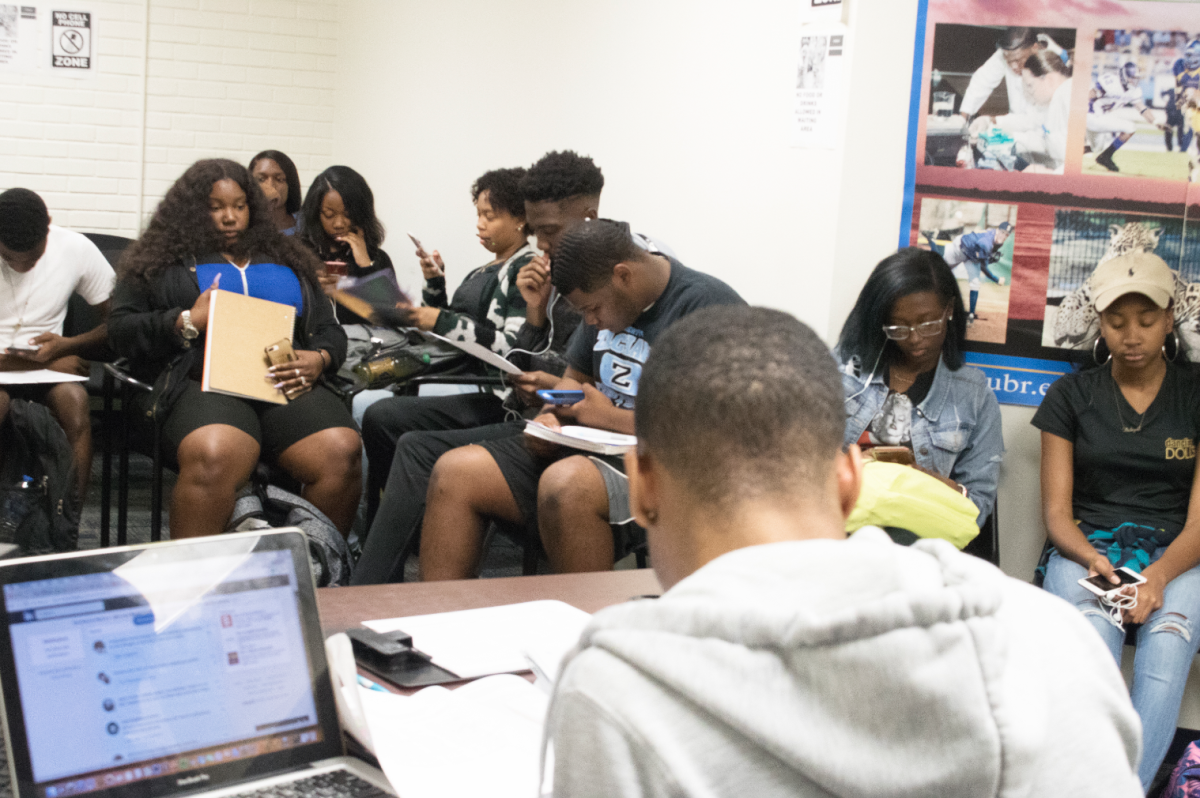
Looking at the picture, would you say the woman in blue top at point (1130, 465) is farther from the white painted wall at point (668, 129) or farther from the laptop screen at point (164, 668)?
the laptop screen at point (164, 668)

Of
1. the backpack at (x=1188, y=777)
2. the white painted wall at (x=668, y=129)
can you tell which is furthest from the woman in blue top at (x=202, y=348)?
the backpack at (x=1188, y=777)

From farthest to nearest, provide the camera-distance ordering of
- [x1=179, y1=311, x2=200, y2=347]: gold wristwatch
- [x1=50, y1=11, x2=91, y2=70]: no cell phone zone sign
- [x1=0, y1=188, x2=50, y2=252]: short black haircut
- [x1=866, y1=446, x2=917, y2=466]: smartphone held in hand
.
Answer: [x1=50, y1=11, x2=91, y2=70]: no cell phone zone sign
[x1=0, y1=188, x2=50, y2=252]: short black haircut
[x1=179, y1=311, x2=200, y2=347]: gold wristwatch
[x1=866, y1=446, x2=917, y2=466]: smartphone held in hand

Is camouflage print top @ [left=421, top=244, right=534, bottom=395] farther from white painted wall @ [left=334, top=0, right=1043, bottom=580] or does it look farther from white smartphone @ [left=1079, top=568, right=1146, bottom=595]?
white smartphone @ [left=1079, top=568, right=1146, bottom=595]

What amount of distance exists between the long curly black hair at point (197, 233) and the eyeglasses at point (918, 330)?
1.68 meters

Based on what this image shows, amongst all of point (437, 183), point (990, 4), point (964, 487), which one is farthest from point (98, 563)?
point (437, 183)

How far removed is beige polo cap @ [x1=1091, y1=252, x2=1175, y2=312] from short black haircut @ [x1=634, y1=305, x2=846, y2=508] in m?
2.09

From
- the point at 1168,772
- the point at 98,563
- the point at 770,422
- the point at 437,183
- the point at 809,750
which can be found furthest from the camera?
the point at 437,183

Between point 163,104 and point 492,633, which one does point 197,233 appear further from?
point 163,104

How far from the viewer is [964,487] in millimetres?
2631

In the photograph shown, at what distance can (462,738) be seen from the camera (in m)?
1.08

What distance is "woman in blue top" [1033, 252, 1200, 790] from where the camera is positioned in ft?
8.01

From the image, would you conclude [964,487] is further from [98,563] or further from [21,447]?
[21,447]

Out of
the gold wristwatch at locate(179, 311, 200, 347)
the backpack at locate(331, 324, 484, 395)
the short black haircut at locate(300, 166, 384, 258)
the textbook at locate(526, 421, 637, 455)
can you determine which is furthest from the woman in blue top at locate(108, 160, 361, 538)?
the short black haircut at locate(300, 166, 384, 258)

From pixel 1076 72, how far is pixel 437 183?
2.90 m
